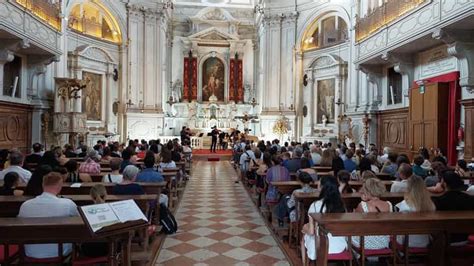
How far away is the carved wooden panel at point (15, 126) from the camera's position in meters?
11.5

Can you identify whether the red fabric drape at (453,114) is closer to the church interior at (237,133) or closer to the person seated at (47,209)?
the church interior at (237,133)

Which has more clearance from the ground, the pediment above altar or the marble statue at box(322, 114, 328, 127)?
the pediment above altar

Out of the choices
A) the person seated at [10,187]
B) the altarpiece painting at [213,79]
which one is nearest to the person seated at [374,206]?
the person seated at [10,187]

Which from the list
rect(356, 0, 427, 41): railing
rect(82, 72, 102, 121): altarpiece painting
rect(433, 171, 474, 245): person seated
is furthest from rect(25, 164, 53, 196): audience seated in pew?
rect(82, 72, 102, 121): altarpiece painting

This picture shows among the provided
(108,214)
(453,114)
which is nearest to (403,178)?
(108,214)

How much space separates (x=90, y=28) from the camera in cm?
1947

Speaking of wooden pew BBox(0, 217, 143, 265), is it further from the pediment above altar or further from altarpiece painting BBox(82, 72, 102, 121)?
the pediment above altar

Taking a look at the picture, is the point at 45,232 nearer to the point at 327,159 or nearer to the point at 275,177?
the point at 275,177

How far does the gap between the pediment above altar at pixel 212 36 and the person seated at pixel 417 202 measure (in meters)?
23.5

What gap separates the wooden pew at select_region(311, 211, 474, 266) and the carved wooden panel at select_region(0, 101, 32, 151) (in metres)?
11.1

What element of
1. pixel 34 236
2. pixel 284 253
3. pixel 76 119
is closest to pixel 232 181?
pixel 76 119

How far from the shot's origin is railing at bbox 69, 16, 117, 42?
18.5 meters

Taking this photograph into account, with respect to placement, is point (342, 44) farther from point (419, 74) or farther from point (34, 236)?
point (34, 236)

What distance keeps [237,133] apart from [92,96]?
8.22 metres
